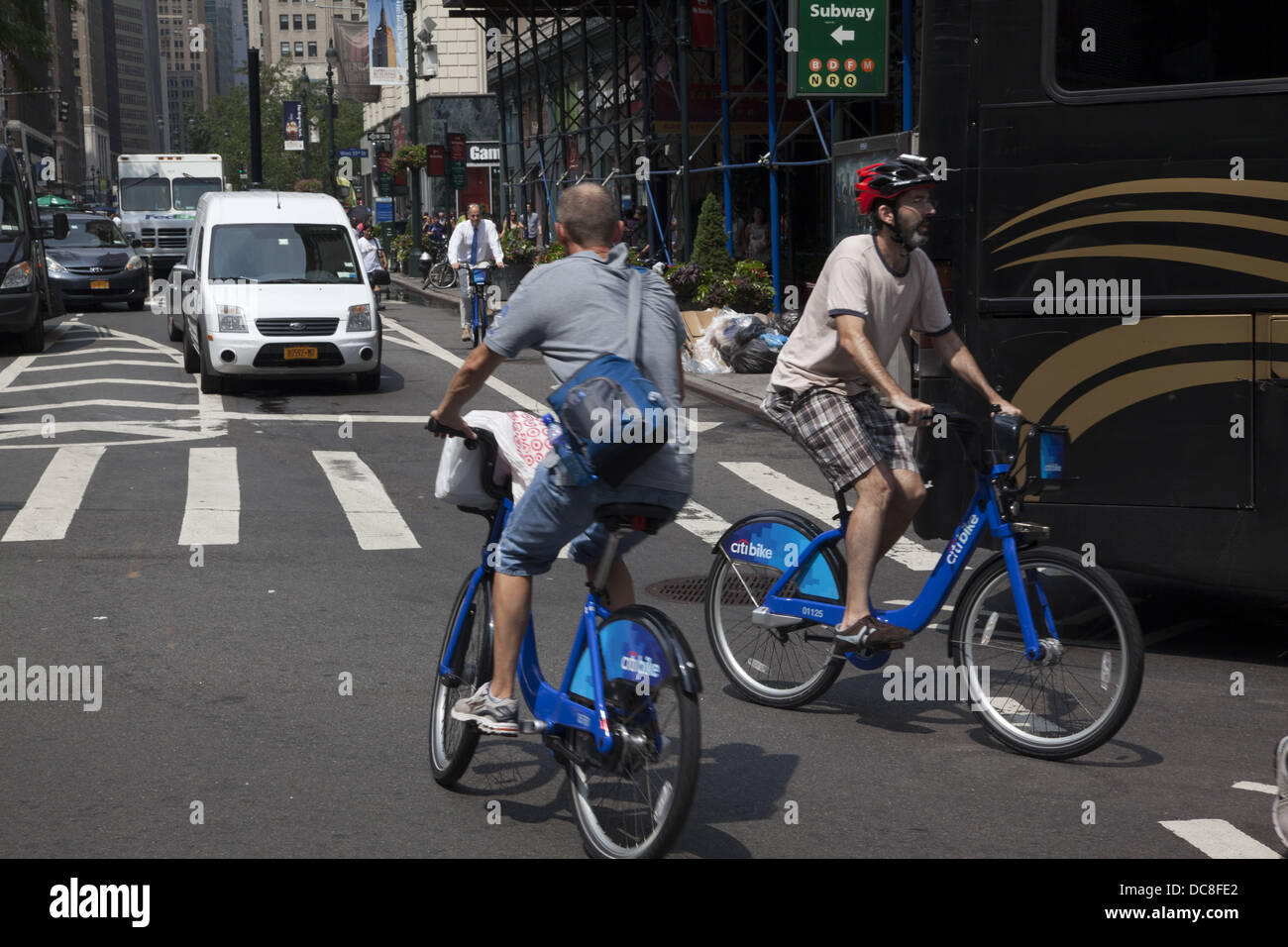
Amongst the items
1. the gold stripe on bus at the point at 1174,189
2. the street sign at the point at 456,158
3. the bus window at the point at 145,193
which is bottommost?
the gold stripe on bus at the point at 1174,189

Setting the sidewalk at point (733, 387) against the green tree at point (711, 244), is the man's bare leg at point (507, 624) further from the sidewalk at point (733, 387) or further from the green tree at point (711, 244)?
the green tree at point (711, 244)

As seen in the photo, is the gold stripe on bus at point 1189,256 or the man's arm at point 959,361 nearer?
the man's arm at point 959,361

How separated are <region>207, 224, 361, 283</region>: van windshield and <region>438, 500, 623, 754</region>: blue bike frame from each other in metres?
12.8

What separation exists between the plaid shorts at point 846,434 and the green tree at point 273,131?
8431 cm

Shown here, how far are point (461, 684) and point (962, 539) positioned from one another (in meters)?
1.87

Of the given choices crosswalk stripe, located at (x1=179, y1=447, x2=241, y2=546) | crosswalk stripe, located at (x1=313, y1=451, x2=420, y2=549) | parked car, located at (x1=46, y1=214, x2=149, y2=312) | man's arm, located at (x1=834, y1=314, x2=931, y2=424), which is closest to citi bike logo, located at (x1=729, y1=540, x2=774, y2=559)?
man's arm, located at (x1=834, y1=314, x2=931, y2=424)

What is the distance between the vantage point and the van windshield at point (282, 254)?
17344 mm

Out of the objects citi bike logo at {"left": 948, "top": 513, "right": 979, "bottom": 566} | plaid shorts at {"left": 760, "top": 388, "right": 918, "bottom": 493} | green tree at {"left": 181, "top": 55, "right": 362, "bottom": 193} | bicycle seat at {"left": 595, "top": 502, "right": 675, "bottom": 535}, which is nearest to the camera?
bicycle seat at {"left": 595, "top": 502, "right": 675, "bottom": 535}

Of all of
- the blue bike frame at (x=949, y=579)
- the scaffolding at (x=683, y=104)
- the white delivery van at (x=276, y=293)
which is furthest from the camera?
the scaffolding at (x=683, y=104)

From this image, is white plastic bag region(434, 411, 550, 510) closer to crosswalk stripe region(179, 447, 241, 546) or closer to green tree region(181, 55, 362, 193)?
crosswalk stripe region(179, 447, 241, 546)

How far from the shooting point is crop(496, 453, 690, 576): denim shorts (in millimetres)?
4469

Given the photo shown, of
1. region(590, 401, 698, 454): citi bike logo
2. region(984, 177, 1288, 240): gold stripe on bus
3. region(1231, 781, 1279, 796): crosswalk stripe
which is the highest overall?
region(984, 177, 1288, 240): gold stripe on bus

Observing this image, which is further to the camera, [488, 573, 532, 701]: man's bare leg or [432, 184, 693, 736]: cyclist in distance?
[488, 573, 532, 701]: man's bare leg

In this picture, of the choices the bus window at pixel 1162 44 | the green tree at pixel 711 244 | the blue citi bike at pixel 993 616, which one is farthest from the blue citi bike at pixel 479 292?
the blue citi bike at pixel 993 616
